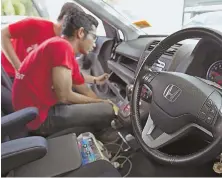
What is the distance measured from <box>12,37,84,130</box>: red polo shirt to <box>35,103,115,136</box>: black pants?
0.04m

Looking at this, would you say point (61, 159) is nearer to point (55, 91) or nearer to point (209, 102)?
point (55, 91)

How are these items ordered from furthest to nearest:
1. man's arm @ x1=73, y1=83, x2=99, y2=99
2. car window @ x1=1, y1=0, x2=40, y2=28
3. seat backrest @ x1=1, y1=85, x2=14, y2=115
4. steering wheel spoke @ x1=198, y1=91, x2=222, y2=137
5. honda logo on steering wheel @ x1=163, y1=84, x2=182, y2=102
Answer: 1. car window @ x1=1, y1=0, x2=40, y2=28
2. man's arm @ x1=73, y1=83, x2=99, y2=99
3. seat backrest @ x1=1, y1=85, x2=14, y2=115
4. honda logo on steering wheel @ x1=163, y1=84, x2=182, y2=102
5. steering wheel spoke @ x1=198, y1=91, x2=222, y2=137

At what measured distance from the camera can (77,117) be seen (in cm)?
139

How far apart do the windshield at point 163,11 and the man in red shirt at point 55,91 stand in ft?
1.20

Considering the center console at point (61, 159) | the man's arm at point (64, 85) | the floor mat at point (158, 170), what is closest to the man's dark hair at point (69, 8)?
the man's arm at point (64, 85)

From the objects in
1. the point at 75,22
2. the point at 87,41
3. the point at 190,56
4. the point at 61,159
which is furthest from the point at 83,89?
the point at 190,56

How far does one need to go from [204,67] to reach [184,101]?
0.66 feet

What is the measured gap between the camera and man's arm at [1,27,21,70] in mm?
1859

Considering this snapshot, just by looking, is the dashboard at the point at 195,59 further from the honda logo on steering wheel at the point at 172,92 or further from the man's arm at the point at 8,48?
the man's arm at the point at 8,48

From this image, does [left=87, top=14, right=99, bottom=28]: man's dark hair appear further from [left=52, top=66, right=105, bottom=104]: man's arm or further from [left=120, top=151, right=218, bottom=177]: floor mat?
[left=120, top=151, right=218, bottom=177]: floor mat

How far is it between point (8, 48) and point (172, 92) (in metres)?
1.48

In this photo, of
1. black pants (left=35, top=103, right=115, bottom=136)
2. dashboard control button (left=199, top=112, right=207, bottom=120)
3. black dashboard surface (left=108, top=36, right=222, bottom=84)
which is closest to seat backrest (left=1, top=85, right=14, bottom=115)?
black pants (left=35, top=103, right=115, bottom=136)

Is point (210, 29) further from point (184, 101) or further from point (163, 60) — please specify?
point (163, 60)

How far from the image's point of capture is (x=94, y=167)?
3.15 feet
